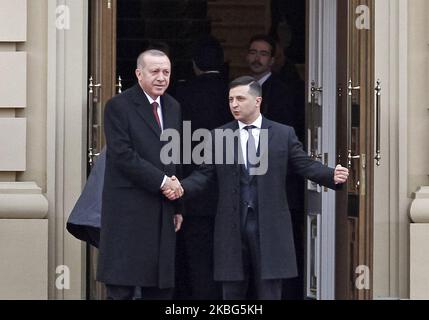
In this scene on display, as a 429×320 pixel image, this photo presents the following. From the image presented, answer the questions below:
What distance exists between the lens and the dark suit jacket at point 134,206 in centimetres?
948

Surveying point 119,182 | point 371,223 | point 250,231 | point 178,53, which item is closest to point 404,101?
point 371,223

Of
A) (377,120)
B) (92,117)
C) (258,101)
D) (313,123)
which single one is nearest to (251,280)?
(258,101)

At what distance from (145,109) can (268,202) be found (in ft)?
3.26

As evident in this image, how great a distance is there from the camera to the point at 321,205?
35.4 ft

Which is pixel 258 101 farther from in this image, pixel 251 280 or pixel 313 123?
pixel 313 123

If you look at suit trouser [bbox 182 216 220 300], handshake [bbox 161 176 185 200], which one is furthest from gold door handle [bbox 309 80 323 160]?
handshake [bbox 161 176 185 200]

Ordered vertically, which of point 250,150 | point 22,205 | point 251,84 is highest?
point 251,84

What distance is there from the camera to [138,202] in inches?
375

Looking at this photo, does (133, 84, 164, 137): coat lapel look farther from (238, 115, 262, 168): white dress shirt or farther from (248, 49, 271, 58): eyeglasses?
(248, 49, 271, 58): eyeglasses

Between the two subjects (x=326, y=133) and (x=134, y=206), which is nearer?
(x=134, y=206)

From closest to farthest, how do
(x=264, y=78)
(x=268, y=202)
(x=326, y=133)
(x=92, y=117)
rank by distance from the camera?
(x=268, y=202)
(x=92, y=117)
(x=264, y=78)
(x=326, y=133)

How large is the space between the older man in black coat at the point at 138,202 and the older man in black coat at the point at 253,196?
0.92ft
